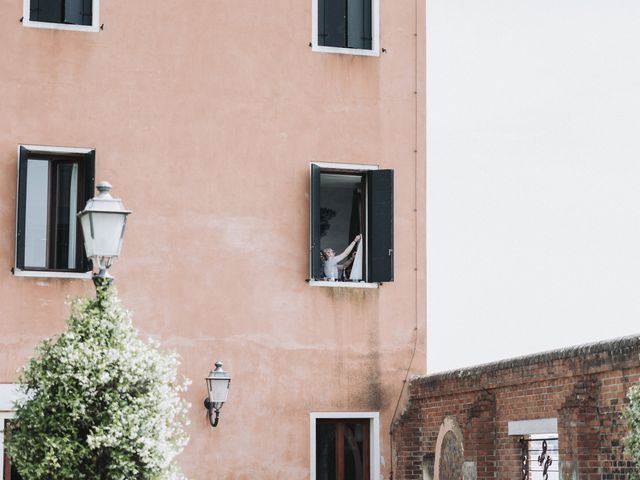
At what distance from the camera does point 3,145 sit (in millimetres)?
14414

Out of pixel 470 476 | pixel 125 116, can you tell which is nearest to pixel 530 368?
pixel 470 476

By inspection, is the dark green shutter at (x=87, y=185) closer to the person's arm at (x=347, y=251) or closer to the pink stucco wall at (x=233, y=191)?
the pink stucco wall at (x=233, y=191)

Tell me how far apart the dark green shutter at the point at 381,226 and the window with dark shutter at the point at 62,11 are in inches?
149

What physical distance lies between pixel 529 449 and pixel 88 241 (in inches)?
204

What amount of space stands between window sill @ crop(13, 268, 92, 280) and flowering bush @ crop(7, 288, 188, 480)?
16.0ft

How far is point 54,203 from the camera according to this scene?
575 inches

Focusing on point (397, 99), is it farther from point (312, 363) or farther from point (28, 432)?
point (28, 432)

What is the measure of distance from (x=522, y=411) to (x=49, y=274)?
542 centimetres

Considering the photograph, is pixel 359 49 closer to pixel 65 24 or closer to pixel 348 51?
pixel 348 51

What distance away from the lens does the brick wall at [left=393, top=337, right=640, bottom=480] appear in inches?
424

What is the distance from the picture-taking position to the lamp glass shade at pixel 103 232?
30.6 feet

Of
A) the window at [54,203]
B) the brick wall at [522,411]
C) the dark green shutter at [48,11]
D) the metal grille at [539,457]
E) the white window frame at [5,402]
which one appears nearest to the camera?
the brick wall at [522,411]

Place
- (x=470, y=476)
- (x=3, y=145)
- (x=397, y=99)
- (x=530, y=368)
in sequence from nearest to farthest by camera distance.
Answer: (x=530, y=368) → (x=470, y=476) → (x=3, y=145) → (x=397, y=99)

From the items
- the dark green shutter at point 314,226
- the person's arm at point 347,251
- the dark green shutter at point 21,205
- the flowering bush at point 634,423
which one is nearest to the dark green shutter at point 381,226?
the person's arm at point 347,251
